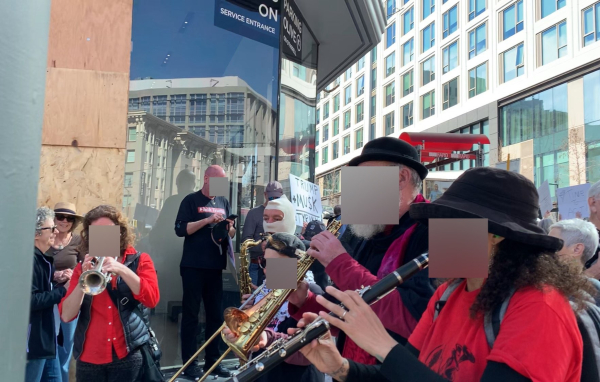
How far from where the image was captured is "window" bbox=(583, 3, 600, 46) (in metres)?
24.3

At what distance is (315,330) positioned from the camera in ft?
6.02

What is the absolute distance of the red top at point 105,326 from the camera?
133 inches

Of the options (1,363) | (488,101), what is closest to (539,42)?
(488,101)

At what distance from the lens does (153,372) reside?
11.4ft

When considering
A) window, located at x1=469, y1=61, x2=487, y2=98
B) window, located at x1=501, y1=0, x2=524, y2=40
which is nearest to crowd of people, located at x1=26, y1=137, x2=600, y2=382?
window, located at x1=501, y1=0, x2=524, y2=40

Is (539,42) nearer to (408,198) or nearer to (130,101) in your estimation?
(130,101)

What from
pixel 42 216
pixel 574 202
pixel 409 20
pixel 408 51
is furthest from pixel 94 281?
pixel 409 20

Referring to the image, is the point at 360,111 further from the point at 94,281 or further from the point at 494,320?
the point at 494,320

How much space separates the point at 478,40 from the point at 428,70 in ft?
18.2

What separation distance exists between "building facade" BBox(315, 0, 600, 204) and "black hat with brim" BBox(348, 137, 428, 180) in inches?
513

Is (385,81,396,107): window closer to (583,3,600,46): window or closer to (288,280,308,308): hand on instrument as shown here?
(583,3,600,46): window

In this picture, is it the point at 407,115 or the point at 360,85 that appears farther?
the point at 360,85

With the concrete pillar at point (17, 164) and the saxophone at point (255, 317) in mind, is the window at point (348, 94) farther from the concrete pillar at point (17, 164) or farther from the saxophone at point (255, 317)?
the concrete pillar at point (17, 164)

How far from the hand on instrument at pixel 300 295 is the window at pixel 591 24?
85.9ft
